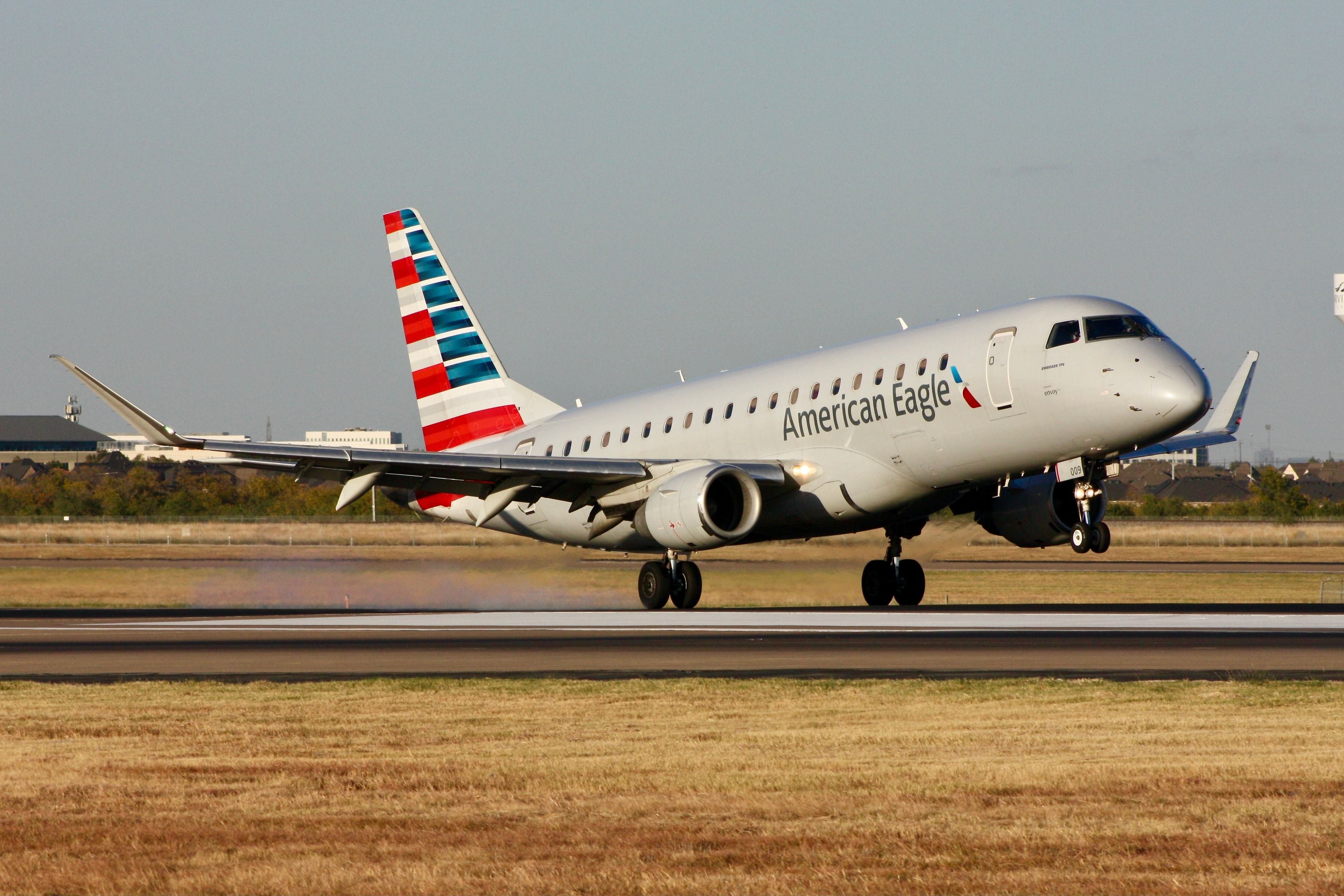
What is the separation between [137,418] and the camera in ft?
93.4

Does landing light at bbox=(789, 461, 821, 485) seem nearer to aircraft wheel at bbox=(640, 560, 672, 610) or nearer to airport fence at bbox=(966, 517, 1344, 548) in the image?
aircraft wheel at bbox=(640, 560, 672, 610)

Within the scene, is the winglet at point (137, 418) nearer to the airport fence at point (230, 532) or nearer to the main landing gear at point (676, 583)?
the main landing gear at point (676, 583)

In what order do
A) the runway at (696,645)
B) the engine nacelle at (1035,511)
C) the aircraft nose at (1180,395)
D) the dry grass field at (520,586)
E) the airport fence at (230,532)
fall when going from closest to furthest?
1. the runway at (696,645)
2. the aircraft nose at (1180,395)
3. the engine nacelle at (1035,511)
4. the dry grass field at (520,586)
5. the airport fence at (230,532)

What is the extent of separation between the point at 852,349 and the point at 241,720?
19620mm

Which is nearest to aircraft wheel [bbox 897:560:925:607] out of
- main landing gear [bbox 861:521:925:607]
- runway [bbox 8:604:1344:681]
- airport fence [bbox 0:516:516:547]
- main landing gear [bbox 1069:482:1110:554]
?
main landing gear [bbox 861:521:925:607]

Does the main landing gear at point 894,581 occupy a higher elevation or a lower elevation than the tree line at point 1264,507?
higher

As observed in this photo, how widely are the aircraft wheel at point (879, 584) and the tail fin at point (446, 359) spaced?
10165 mm

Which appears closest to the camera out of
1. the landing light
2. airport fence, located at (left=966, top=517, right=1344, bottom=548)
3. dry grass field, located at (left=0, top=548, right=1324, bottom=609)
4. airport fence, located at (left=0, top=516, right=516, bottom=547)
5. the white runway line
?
the white runway line

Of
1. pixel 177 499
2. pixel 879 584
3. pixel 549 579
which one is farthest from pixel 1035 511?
pixel 177 499

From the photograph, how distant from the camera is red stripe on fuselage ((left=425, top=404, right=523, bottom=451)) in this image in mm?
40562

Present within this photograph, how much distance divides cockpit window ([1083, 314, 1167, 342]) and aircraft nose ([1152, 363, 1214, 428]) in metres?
0.99

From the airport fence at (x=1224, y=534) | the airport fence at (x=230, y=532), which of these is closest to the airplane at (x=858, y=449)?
the airport fence at (x=230, y=532)

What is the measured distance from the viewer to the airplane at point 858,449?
27766 millimetres

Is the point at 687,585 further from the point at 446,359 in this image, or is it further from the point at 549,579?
the point at 446,359
